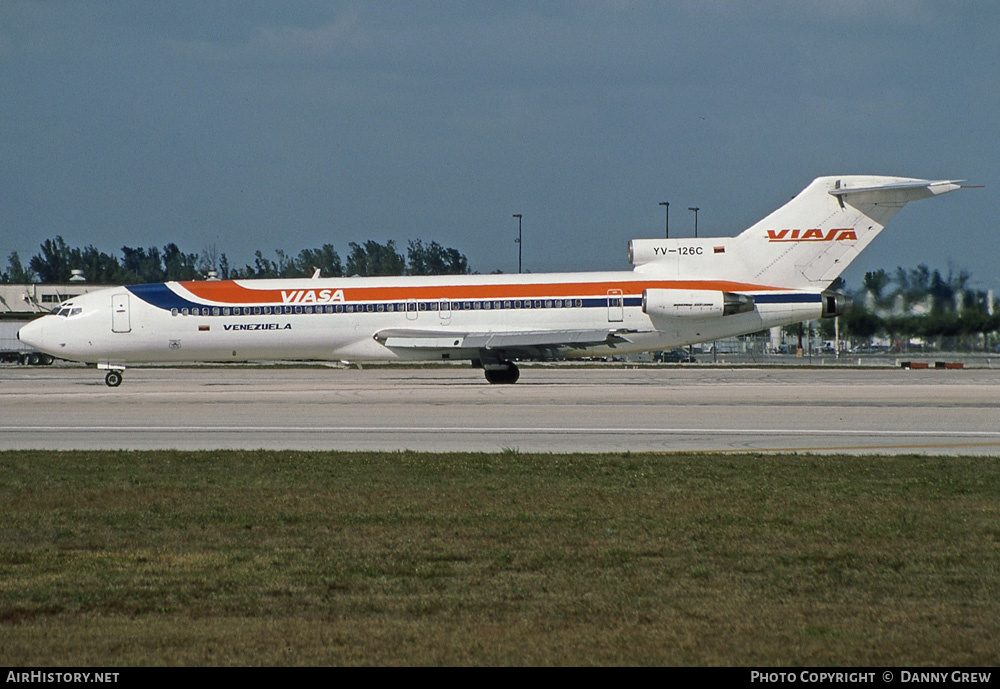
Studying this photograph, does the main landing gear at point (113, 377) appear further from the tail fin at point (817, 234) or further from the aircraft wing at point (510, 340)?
the tail fin at point (817, 234)

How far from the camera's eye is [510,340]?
3166 centimetres

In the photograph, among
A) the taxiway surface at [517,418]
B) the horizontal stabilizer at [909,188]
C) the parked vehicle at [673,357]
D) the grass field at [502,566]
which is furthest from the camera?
the parked vehicle at [673,357]

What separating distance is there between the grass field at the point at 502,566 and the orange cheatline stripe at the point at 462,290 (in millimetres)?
20676

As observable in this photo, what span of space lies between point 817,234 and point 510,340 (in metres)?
10.3

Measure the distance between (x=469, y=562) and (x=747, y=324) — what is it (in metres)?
27.0

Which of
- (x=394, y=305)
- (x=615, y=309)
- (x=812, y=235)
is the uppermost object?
(x=812, y=235)

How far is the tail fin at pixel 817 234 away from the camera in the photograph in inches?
1297

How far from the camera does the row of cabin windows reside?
108 ft

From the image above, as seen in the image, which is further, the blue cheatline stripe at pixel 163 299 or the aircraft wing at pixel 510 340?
the blue cheatline stripe at pixel 163 299

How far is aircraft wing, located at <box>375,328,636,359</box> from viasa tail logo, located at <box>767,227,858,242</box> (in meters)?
5.48

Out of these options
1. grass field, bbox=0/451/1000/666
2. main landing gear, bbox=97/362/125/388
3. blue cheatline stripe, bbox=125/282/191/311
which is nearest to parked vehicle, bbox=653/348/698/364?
blue cheatline stripe, bbox=125/282/191/311

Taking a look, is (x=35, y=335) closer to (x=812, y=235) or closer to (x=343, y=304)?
(x=343, y=304)

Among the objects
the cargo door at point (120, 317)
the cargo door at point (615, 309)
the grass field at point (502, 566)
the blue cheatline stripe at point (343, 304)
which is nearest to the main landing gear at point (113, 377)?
the cargo door at point (120, 317)

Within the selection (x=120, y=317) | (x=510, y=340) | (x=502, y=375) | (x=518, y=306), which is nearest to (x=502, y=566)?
(x=510, y=340)
